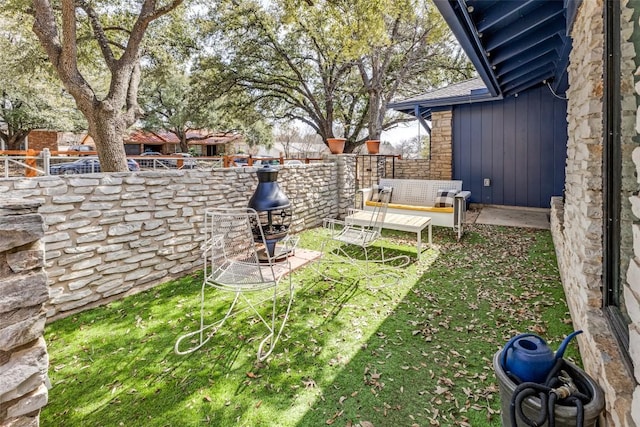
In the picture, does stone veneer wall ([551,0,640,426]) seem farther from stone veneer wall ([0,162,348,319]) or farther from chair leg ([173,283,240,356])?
stone veneer wall ([0,162,348,319])

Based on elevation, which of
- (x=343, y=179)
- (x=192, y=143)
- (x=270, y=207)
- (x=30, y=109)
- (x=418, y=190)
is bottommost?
(x=270, y=207)

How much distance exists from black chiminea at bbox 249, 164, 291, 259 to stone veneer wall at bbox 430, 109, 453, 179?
19.2 ft

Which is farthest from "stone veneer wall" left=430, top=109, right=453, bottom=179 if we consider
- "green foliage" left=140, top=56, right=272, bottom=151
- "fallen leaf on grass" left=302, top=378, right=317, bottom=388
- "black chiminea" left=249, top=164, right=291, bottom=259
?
"green foliage" left=140, top=56, right=272, bottom=151

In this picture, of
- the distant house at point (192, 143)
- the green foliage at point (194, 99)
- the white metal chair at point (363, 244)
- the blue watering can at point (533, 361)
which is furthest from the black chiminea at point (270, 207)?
the distant house at point (192, 143)

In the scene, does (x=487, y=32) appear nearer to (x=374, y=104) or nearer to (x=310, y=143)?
(x=374, y=104)

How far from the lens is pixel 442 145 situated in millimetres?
8938

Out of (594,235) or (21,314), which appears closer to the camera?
(21,314)

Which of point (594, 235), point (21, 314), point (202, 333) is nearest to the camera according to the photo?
point (21, 314)

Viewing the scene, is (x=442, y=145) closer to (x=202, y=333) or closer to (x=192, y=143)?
(x=202, y=333)

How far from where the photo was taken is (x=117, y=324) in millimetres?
3248

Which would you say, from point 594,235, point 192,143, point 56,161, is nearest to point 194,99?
point 56,161

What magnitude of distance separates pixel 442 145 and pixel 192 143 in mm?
23511

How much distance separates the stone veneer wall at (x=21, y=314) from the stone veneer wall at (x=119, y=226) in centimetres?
222

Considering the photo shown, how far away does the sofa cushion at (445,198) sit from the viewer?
6150mm
